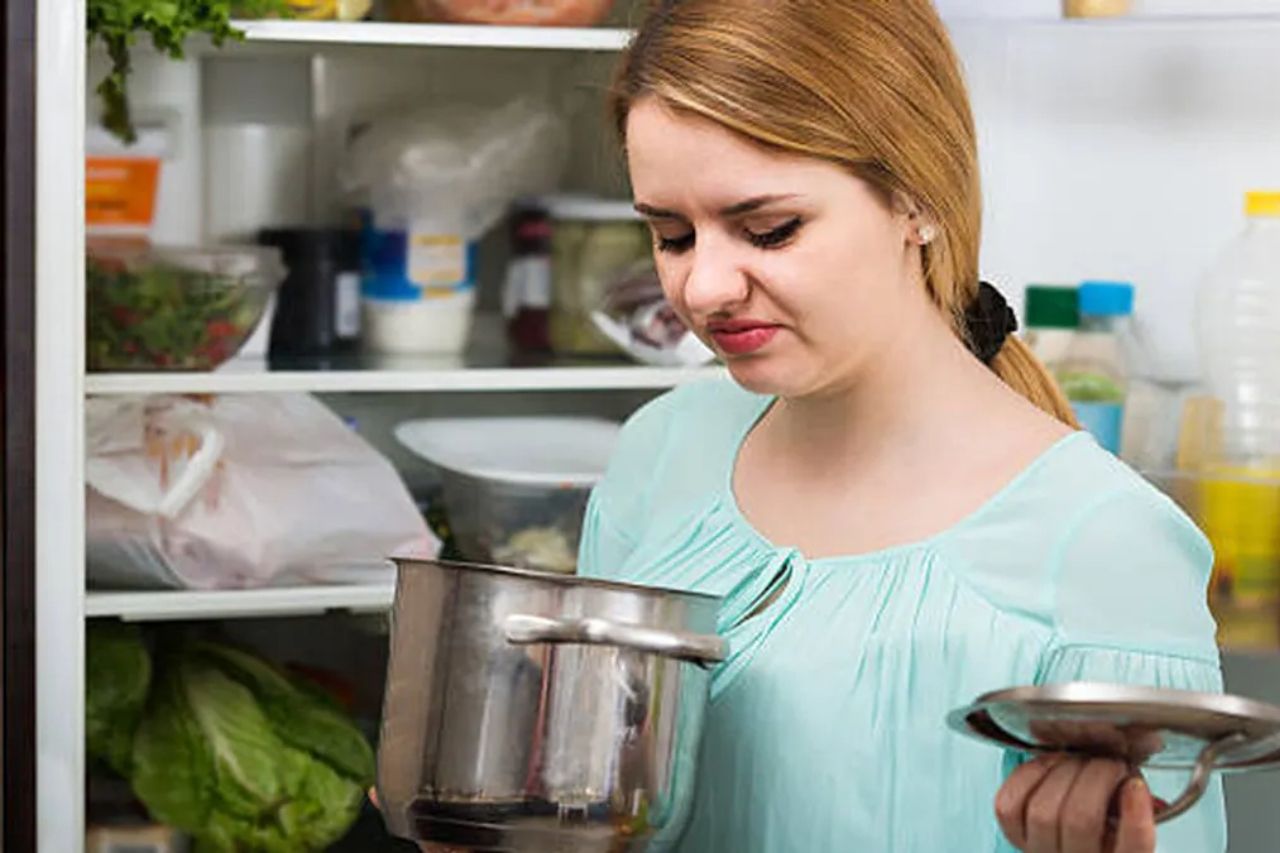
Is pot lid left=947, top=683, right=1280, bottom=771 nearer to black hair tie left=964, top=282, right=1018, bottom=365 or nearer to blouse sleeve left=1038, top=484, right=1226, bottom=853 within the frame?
blouse sleeve left=1038, top=484, right=1226, bottom=853

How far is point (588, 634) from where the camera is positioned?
1123 mm

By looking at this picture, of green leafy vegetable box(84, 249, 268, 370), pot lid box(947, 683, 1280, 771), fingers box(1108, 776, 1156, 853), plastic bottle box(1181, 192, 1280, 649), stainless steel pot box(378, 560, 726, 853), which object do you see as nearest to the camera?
pot lid box(947, 683, 1280, 771)

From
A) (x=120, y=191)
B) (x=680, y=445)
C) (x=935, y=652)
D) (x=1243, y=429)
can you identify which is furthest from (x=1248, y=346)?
(x=120, y=191)

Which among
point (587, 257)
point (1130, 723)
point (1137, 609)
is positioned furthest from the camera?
point (587, 257)

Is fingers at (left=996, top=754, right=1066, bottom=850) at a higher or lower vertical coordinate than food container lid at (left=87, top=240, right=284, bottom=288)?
lower

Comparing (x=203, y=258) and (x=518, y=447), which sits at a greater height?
(x=203, y=258)

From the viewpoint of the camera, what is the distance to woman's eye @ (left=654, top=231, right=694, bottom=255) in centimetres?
128

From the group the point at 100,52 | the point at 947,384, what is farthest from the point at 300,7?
the point at 947,384

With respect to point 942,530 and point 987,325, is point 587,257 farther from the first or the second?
point 942,530

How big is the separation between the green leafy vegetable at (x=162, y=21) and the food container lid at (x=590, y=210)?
40 centimetres

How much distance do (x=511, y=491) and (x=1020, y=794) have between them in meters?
1.26

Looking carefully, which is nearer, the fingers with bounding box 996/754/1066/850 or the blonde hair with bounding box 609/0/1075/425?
the fingers with bounding box 996/754/1066/850

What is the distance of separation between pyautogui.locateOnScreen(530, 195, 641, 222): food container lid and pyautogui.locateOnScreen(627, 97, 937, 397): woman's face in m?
1.04

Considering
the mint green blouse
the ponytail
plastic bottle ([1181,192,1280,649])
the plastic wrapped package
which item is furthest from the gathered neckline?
the plastic wrapped package
